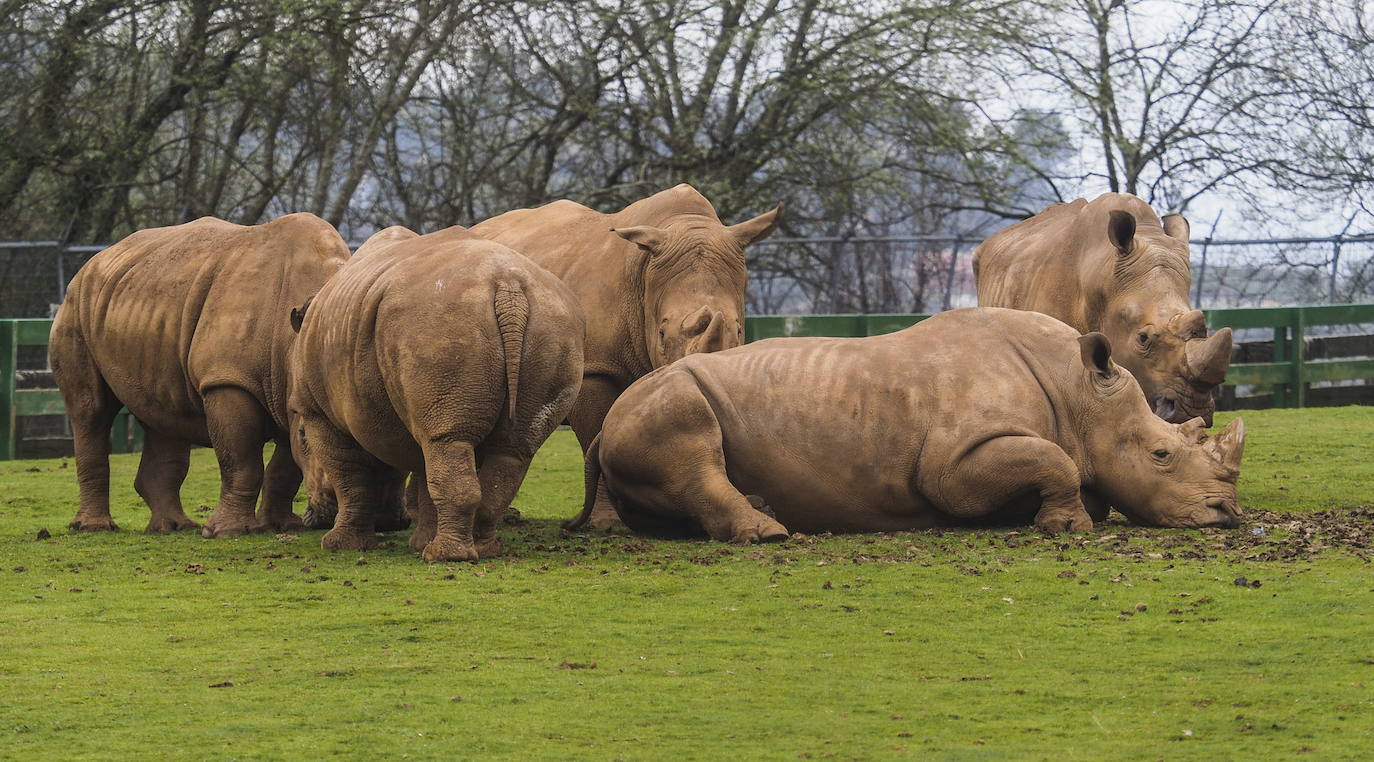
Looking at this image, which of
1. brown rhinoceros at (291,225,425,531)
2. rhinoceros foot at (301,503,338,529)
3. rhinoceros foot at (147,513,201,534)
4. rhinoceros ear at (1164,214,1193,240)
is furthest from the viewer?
rhinoceros ear at (1164,214,1193,240)

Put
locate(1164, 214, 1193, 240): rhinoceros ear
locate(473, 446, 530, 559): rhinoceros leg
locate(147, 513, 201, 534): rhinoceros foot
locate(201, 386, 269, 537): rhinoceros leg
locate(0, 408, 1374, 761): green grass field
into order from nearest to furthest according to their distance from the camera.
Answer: locate(0, 408, 1374, 761): green grass field, locate(473, 446, 530, 559): rhinoceros leg, locate(201, 386, 269, 537): rhinoceros leg, locate(147, 513, 201, 534): rhinoceros foot, locate(1164, 214, 1193, 240): rhinoceros ear

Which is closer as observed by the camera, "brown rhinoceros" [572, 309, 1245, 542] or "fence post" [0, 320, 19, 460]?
"brown rhinoceros" [572, 309, 1245, 542]

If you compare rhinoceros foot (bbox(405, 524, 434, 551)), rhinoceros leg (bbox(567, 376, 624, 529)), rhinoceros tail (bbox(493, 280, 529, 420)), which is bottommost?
rhinoceros foot (bbox(405, 524, 434, 551))

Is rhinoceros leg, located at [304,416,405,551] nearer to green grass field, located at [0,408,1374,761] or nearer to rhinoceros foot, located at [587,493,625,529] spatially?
green grass field, located at [0,408,1374,761]

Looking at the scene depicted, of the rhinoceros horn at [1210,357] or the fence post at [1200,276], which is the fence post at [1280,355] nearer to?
the fence post at [1200,276]

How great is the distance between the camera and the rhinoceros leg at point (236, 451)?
33.3 feet

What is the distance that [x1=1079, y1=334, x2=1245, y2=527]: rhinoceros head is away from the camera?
923 centimetres

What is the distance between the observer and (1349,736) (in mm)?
5035

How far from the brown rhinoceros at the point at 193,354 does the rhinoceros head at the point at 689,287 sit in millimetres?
1700

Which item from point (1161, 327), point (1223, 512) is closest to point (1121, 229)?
point (1161, 327)

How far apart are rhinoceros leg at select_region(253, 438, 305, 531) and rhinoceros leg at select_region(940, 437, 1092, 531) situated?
3.66 meters

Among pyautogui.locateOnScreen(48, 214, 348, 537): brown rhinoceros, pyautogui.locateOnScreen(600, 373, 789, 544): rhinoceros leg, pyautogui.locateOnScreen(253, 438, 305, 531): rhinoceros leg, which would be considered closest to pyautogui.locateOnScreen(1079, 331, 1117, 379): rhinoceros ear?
pyautogui.locateOnScreen(600, 373, 789, 544): rhinoceros leg

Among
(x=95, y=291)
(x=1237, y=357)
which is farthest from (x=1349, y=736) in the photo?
(x=1237, y=357)

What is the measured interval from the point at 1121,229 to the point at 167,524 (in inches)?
224
